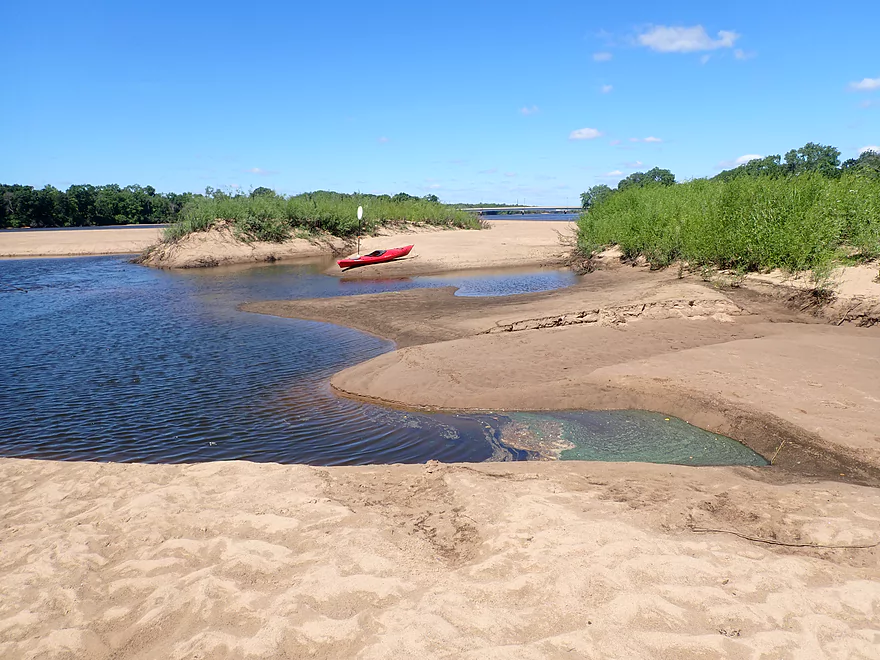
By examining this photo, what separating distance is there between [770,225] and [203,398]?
16.6 m

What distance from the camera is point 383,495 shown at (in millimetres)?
6035

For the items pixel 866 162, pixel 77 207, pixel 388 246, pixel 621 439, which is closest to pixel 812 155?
pixel 866 162

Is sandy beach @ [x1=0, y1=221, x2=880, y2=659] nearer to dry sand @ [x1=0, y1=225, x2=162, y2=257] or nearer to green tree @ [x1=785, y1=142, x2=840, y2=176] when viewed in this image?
dry sand @ [x1=0, y1=225, x2=162, y2=257]

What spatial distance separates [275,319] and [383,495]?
42.8ft

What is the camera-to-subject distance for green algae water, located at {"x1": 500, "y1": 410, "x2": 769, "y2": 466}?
7.66 m

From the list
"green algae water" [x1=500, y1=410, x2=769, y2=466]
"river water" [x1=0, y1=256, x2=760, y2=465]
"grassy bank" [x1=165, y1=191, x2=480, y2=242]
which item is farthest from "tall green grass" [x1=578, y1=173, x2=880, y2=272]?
"grassy bank" [x1=165, y1=191, x2=480, y2=242]

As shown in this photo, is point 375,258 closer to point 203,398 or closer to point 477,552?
point 203,398

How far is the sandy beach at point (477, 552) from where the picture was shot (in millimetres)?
3760

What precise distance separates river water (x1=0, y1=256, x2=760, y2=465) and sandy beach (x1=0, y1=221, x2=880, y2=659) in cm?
120

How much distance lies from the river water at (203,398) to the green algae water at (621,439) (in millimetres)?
46

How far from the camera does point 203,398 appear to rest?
10.5 metres

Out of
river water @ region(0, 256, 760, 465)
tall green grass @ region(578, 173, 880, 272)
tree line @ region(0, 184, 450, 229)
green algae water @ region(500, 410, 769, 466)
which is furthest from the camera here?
Result: tree line @ region(0, 184, 450, 229)

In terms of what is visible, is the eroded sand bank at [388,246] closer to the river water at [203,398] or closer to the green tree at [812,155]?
the river water at [203,398]

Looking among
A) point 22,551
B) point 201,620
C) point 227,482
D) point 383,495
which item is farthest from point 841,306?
point 22,551
